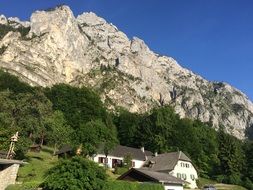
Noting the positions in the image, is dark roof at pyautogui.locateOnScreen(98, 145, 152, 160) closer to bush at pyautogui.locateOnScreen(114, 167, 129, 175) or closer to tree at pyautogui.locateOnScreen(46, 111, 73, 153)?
bush at pyautogui.locateOnScreen(114, 167, 129, 175)

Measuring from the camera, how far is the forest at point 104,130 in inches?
3027

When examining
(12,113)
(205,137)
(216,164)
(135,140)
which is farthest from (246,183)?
(12,113)

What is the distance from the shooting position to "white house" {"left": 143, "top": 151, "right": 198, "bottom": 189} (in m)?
86.1

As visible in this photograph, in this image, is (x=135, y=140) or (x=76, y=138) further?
(x=135, y=140)

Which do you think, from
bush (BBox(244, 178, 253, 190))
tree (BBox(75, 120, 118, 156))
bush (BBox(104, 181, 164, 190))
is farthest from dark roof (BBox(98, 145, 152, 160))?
bush (BBox(104, 181, 164, 190))

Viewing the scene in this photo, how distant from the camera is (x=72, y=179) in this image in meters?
38.8

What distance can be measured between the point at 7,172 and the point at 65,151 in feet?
140

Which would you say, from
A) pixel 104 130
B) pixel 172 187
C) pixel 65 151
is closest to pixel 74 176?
pixel 172 187

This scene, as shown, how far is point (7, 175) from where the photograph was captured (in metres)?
43.2

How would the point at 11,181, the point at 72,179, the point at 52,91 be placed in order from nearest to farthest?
the point at 72,179 < the point at 11,181 < the point at 52,91

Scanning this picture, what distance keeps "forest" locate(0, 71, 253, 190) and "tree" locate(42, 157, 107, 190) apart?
26.7m

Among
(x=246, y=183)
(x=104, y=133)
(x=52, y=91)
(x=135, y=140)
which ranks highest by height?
(x=52, y=91)

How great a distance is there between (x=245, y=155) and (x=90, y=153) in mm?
50802

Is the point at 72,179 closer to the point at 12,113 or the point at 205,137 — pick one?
the point at 12,113
